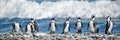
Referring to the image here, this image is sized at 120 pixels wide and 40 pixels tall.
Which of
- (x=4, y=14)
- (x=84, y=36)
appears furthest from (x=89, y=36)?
(x=4, y=14)

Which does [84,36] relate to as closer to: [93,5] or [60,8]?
[93,5]

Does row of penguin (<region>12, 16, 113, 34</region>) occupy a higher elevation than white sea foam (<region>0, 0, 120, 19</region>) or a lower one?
higher

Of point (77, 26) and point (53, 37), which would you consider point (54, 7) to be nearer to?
point (77, 26)

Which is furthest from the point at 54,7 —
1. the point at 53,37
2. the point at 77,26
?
the point at 53,37

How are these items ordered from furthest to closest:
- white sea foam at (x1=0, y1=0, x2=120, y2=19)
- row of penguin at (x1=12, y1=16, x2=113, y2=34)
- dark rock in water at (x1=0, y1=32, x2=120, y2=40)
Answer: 1. white sea foam at (x1=0, y1=0, x2=120, y2=19)
2. row of penguin at (x1=12, y1=16, x2=113, y2=34)
3. dark rock in water at (x1=0, y1=32, x2=120, y2=40)

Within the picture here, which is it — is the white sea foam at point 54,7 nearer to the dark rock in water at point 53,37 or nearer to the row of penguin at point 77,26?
the row of penguin at point 77,26

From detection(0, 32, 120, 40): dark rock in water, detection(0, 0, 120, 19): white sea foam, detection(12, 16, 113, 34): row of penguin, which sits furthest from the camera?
detection(0, 0, 120, 19): white sea foam

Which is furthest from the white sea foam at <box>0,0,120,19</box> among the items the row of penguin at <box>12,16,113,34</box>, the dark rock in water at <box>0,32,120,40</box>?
the dark rock in water at <box>0,32,120,40</box>

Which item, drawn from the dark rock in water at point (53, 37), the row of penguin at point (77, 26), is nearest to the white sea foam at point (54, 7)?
the row of penguin at point (77, 26)

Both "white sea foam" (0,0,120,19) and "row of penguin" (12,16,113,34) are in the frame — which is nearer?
"row of penguin" (12,16,113,34)

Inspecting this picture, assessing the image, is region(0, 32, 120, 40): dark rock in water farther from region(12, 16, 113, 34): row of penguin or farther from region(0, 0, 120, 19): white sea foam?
region(0, 0, 120, 19): white sea foam

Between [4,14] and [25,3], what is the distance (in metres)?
15.1

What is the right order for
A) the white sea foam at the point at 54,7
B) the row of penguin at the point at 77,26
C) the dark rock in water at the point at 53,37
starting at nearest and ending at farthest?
the dark rock in water at the point at 53,37 < the row of penguin at the point at 77,26 < the white sea foam at the point at 54,7

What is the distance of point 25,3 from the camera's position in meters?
72.8
